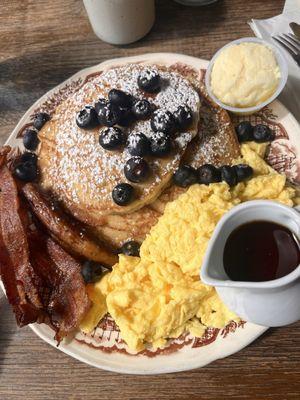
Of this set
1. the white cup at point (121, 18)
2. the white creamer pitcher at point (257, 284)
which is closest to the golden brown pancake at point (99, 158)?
the white creamer pitcher at point (257, 284)

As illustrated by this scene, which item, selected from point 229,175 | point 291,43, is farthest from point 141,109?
point 291,43

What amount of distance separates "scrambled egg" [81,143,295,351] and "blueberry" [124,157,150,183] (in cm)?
15

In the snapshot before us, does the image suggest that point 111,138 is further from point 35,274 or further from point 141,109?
point 35,274

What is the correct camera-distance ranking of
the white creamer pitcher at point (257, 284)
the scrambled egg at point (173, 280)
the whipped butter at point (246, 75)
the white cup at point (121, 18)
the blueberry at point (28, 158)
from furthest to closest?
the white cup at point (121, 18) < the blueberry at point (28, 158) < the whipped butter at point (246, 75) < the scrambled egg at point (173, 280) < the white creamer pitcher at point (257, 284)

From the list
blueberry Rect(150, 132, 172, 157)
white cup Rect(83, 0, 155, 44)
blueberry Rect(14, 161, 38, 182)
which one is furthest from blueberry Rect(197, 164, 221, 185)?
white cup Rect(83, 0, 155, 44)

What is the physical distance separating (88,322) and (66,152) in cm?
62

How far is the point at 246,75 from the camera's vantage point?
1.65 metres

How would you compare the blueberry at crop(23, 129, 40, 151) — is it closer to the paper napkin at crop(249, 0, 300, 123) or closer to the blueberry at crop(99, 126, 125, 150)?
the blueberry at crop(99, 126, 125, 150)

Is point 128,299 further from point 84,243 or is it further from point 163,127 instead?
point 163,127

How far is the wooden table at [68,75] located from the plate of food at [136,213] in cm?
16

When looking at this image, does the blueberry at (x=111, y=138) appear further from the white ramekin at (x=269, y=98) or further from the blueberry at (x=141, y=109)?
the white ramekin at (x=269, y=98)

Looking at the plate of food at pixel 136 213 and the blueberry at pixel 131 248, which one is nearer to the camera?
the plate of food at pixel 136 213

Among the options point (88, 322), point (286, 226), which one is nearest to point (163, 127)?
point (286, 226)

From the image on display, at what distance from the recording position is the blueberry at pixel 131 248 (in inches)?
62.7
